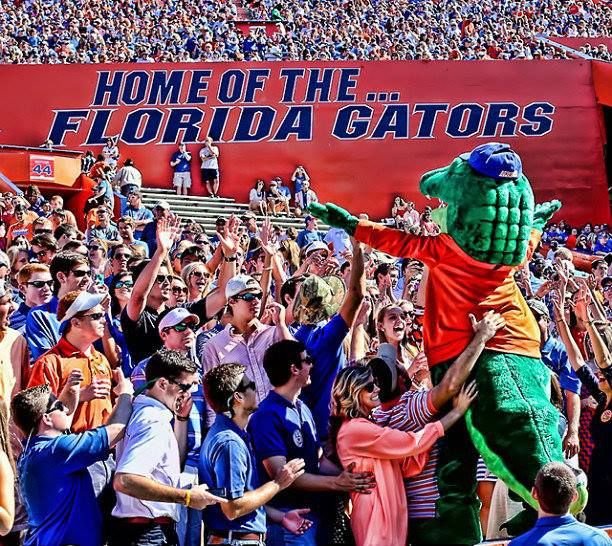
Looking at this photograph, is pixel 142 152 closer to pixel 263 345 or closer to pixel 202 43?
pixel 202 43

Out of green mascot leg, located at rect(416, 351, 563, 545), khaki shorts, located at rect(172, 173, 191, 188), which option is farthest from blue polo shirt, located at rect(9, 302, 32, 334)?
khaki shorts, located at rect(172, 173, 191, 188)

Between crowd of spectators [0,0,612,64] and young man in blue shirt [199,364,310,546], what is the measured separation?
1803 centimetres

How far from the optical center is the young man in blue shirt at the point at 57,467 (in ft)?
15.1

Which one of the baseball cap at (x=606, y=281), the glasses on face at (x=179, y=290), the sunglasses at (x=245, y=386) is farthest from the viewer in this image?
the baseball cap at (x=606, y=281)

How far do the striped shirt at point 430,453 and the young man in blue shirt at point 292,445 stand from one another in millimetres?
295

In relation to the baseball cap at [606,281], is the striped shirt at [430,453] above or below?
below

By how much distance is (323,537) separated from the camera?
5203 mm

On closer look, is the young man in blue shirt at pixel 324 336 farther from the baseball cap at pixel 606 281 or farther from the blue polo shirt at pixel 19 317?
the baseball cap at pixel 606 281

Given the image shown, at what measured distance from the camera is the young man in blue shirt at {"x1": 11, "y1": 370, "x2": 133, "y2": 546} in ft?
15.1

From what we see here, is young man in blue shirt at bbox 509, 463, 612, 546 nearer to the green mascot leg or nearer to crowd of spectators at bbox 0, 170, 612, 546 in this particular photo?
crowd of spectators at bbox 0, 170, 612, 546

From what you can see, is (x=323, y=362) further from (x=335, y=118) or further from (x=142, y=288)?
(x=335, y=118)

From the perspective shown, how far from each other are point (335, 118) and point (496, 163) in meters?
17.3

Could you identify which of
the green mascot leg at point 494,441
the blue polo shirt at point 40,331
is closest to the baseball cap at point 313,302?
the green mascot leg at point 494,441

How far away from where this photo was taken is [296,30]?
2539 cm
